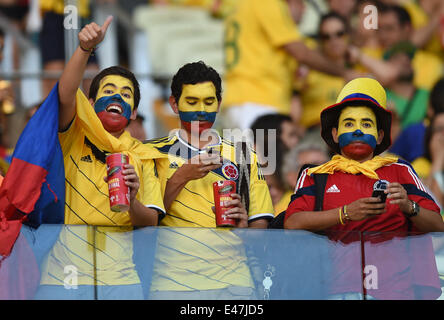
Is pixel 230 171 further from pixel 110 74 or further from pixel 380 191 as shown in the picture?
pixel 380 191

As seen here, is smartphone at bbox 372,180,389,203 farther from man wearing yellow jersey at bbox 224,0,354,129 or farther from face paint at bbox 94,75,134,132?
man wearing yellow jersey at bbox 224,0,354,129

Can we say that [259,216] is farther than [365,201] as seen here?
Yes

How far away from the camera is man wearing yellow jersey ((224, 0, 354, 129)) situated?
8.92 m

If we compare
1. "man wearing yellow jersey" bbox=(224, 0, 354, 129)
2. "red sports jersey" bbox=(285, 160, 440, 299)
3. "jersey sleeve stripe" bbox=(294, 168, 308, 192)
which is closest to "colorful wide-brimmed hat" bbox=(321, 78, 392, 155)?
"jersey sleeve stripe" bbox=(294, 168, 308, 192)

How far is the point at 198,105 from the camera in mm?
6105

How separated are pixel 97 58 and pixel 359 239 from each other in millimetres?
4588

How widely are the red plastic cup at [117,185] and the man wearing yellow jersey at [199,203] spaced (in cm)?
36

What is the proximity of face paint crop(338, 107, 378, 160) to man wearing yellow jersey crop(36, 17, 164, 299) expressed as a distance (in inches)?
40.1

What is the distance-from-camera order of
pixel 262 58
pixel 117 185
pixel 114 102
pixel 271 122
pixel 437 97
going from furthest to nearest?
1. pixel 262 58
2. pixel 437 97
3. pixel 271 122
4. pixel 114 102
5. pixel 117 185

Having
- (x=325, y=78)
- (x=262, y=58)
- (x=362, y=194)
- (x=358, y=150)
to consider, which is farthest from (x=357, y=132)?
(x=325, y=78)

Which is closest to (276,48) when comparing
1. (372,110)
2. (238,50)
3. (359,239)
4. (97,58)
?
(238,50)

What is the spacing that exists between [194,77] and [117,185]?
1087 mm

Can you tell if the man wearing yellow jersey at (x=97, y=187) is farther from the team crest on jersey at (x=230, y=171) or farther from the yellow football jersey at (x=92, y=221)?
the team crest on jersey at (x=230, y=171)
